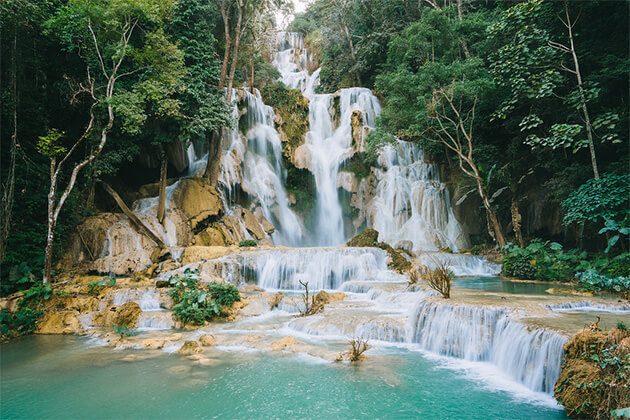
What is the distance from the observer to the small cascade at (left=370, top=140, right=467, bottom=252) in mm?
18750

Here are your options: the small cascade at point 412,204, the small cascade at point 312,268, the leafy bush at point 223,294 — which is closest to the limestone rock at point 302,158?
the small cascade at point 412,204

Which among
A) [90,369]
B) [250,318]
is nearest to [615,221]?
[250,318]

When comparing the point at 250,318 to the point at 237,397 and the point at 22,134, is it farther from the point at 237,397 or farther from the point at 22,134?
the point at 22,134

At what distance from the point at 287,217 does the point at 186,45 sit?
9364mm

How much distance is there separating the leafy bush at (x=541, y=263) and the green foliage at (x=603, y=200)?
126 cm

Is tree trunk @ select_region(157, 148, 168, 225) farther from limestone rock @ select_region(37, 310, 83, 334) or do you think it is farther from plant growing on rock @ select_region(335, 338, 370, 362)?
plant growing on rock @ select_region(335, 338, 370, 362)

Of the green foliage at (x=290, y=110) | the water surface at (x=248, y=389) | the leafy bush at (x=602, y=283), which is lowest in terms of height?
the water surface at (x=248, y=389)

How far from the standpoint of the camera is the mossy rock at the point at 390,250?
13.5m

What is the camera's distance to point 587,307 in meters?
7.44

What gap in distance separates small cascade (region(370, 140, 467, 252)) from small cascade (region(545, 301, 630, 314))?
10501 millimetres

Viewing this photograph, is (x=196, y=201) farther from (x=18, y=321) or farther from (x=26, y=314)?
(x=18, y=321)

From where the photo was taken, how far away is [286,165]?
21.5 metres

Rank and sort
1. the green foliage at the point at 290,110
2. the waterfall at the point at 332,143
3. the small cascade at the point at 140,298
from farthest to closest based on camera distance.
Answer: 1. the green foliage at the point at 290,110
2. the waterfall at the point at 332,143
3. the small cascade at the point at 140,298

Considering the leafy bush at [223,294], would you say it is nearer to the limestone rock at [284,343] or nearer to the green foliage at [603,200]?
the limestone rock at [284,343]
